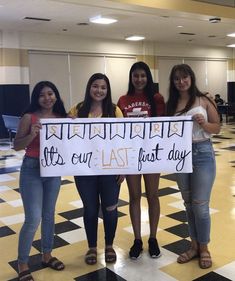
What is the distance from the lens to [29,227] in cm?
223

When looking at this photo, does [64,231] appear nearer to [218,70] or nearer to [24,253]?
[24,253]

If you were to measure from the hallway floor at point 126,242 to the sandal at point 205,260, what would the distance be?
0.03m

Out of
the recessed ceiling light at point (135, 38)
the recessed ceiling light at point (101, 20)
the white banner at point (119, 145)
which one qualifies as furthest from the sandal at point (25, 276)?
the recessed ceiling light at point (135, 38)

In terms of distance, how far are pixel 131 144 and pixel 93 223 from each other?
2.00ft

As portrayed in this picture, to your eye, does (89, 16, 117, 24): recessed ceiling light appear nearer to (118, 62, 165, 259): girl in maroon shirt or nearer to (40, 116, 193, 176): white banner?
(118, 62, 165, 259): girl in maroon shirt

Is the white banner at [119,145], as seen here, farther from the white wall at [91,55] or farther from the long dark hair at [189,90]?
the white wall at [91,55]

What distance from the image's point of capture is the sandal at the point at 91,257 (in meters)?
2.54

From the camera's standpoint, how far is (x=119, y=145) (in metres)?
2.41

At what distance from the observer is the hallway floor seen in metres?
2.39

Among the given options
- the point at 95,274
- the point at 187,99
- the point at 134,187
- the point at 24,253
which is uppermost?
the point at 187,99

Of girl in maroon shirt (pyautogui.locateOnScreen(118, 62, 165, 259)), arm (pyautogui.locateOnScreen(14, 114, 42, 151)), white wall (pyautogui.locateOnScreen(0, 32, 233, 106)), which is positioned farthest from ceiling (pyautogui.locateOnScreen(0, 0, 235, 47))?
arm (pyautogui.locateOnScreen(14, 114, 42, 151))

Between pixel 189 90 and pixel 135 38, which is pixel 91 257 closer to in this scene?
pixel 189 90

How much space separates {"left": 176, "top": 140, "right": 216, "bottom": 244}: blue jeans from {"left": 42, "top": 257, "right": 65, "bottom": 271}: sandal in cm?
96

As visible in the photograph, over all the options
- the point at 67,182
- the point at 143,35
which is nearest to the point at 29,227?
the point at 67,182
